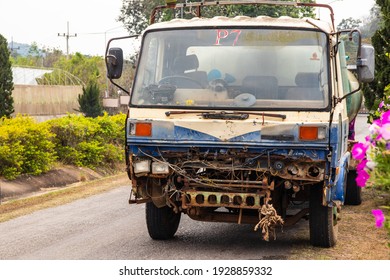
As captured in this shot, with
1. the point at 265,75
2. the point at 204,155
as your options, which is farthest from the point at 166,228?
the point at 265,75

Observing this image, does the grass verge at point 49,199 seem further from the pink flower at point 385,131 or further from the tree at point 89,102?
the tree at point 89,102

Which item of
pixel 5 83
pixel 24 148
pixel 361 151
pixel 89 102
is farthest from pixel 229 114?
pixel 89 102

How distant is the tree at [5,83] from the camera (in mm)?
28483

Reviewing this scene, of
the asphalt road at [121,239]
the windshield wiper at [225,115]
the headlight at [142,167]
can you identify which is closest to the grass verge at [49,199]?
the asphalt road at [121,239]

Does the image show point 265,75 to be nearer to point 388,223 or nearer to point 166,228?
point 166,228

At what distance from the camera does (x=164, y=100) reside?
930 centimetres

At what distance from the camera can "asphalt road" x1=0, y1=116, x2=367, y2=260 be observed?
9180 millimetres

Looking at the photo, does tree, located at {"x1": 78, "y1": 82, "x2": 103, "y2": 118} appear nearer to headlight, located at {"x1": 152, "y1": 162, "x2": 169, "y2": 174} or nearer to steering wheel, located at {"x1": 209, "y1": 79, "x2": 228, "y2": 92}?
steering wheel, located at {"x1": 209, "y1": 79, "x2": 228, "y2": 92}

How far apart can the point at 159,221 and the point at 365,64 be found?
3.04m

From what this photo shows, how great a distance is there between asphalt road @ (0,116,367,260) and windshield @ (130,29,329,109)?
5.45ft

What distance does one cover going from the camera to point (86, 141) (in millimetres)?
21422

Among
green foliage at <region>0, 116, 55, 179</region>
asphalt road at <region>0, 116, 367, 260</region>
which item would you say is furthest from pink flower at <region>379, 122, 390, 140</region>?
green foliage at <region>0, 116, 55, 179</region>

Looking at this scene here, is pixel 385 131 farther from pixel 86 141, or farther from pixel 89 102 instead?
pixel 89 102

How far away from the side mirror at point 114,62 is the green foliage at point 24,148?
24.6 ft
